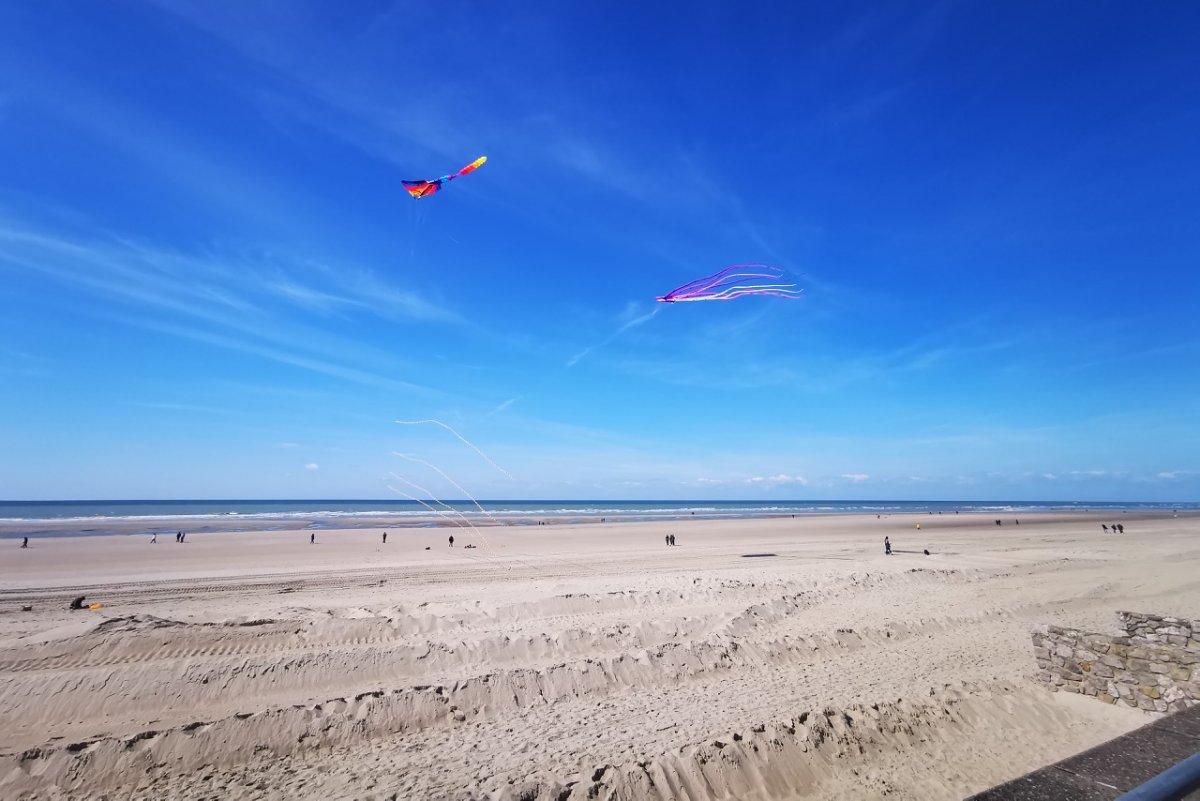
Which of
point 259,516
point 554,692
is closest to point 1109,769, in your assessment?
point 554,692

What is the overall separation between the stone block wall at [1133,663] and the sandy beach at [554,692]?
1.30ft

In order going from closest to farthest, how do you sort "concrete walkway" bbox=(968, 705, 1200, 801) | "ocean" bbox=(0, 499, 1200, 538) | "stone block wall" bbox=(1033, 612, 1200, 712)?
"concrete walkway" bbox=(968, 705, 1200, 801) → "stone block wall" bbox=(1033, 612, 1200, 712) → "ocean" bbox=(0, 499, 1200, 538)

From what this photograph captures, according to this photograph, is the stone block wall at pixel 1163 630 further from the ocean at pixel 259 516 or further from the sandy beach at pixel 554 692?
the ocean at pixel 259 516

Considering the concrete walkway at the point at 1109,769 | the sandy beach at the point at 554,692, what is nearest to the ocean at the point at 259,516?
the sandy beach at the point at 554,692

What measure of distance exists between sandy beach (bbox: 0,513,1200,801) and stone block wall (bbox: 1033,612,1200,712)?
1.30 ft

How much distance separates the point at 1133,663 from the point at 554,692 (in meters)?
10.0

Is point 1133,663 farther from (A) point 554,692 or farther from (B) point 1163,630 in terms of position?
(A) point 554,692

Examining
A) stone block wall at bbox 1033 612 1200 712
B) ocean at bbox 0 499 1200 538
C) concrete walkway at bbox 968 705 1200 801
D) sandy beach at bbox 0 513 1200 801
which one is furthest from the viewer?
ocean at bbox 0 499 1200 538

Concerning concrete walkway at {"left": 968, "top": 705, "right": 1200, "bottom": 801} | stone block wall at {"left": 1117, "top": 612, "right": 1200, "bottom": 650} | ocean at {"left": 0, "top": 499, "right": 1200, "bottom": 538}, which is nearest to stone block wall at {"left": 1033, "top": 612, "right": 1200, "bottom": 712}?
stone block wall at {"left": 1117, "top": 612, "right": 1200, "bottom": 650}

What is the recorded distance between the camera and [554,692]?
9672mm

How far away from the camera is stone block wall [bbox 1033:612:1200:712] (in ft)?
29.1

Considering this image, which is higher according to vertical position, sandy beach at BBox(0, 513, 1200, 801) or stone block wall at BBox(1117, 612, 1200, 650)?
stone block wall at BBox(1117, 612, 1200, 650)

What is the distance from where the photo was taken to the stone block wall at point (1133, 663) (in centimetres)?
887

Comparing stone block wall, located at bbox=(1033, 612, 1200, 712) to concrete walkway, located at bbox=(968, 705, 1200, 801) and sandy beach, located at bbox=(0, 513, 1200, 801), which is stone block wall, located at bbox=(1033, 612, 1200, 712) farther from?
concrete walkway, located at bbox=(968, 705, 1200, 801)
